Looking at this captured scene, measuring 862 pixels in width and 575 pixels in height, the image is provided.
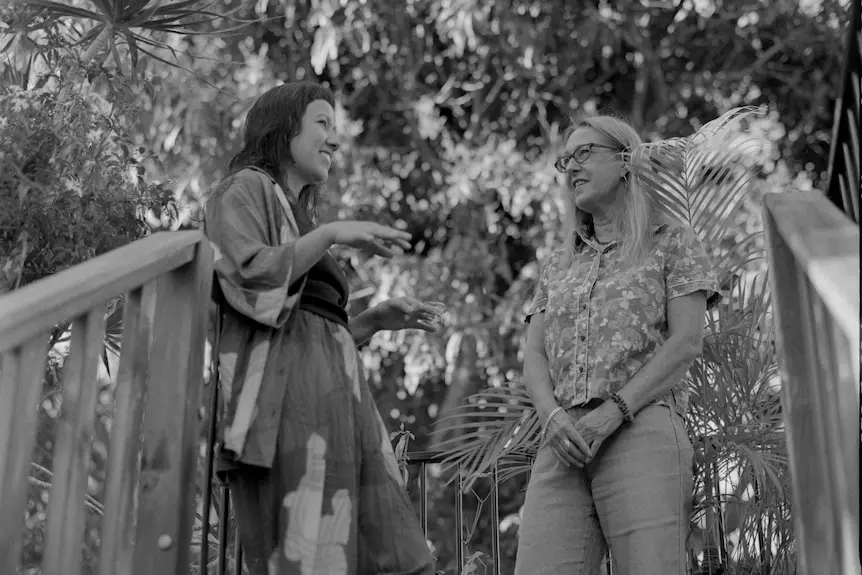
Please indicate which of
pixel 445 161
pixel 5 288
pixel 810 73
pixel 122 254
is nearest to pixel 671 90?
pixel 810 73

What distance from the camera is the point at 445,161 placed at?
938 cm

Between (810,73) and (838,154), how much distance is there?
770cm

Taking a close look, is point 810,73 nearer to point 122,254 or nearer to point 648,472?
point 648,472

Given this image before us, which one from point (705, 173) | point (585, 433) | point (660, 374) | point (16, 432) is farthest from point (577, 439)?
point (705, 173)

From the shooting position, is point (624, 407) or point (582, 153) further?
point (582, 153)

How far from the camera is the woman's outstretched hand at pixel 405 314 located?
290cm

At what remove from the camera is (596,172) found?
10.5 ft

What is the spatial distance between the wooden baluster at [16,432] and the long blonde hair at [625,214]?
5.41 feet

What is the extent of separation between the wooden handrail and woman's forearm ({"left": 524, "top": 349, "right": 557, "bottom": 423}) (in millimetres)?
999

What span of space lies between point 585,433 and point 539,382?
27 centimetres

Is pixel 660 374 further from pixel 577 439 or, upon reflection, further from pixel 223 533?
pixel 223 533

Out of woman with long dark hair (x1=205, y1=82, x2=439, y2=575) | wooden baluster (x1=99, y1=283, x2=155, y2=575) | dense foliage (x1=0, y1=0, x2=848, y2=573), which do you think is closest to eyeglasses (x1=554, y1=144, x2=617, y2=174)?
woman with long dark hair (x1=205, y1=82, x2=439, y2=575)

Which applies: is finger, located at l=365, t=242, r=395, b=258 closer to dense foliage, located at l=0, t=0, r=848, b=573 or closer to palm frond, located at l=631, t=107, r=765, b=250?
palm frond, located at l=631, t=107, r=765, b=250

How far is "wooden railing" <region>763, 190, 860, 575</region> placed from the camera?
6.08 feet
